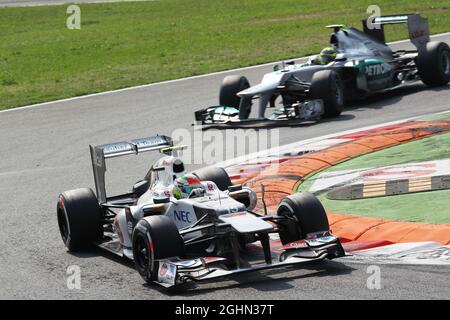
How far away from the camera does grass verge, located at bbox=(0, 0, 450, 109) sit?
89.5ft

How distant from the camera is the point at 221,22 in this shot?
39.2 m

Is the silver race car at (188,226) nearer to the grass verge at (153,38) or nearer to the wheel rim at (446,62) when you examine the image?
the wheel rim at (446,62)

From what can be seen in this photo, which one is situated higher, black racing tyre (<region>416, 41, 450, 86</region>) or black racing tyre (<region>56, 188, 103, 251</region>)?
black racing tyre (<region>416, 41, 450, 86</region>)

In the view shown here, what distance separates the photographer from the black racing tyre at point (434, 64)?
20625 mm

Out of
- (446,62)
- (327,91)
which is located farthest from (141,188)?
(446,62)

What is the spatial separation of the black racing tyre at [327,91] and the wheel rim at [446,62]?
10.1 feet

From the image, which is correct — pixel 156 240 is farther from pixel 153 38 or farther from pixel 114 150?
pixel 153 38

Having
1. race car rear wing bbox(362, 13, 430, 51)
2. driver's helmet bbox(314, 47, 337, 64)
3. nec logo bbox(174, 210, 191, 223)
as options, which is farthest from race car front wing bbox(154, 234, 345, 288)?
race car rear wing bbox(362, 13, 430, 51)

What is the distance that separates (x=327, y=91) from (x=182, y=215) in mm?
8876

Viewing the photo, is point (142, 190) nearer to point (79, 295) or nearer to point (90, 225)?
→ point (90, 225)

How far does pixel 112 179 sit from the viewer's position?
15.4 metres

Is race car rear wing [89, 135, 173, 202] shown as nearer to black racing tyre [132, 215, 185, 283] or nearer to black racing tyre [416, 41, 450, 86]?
black racing tyre [132, 215, 185, 283]

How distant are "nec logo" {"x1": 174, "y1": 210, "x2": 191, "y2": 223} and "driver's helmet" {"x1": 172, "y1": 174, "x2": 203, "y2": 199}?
209 millimetres

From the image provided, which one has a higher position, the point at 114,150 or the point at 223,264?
the point at 114,150
